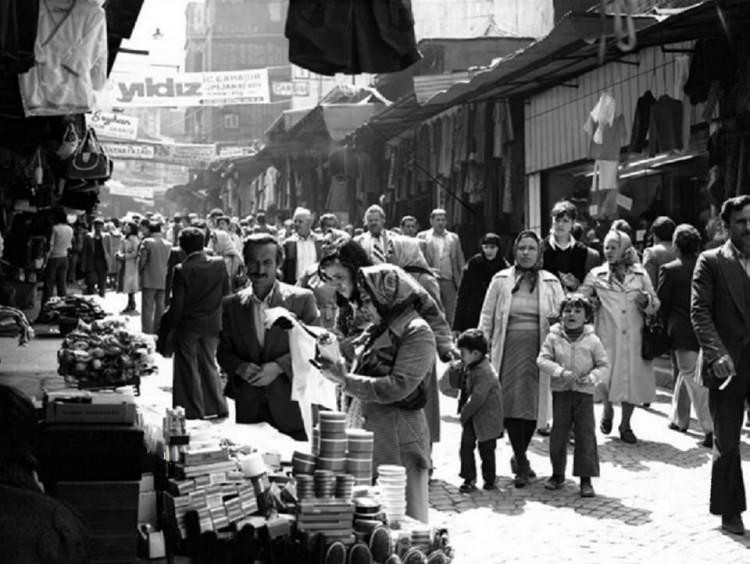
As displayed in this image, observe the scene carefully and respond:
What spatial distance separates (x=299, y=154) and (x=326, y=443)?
30230 mm

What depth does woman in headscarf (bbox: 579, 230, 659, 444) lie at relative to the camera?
1156 cm

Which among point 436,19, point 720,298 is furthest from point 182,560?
point 436,19

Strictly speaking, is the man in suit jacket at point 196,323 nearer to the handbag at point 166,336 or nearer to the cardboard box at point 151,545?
the handbag at point 166,336

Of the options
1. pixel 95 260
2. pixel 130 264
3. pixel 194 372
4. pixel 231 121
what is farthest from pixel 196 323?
pixel 231 121

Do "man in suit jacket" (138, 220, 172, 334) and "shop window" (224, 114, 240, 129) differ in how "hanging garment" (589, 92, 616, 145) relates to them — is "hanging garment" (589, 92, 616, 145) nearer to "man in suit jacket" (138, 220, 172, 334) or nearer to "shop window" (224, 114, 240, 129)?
"man in suit jacket" (138, 220, 172, 334)

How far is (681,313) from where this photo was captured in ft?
38.5

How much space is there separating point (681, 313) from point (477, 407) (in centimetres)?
341

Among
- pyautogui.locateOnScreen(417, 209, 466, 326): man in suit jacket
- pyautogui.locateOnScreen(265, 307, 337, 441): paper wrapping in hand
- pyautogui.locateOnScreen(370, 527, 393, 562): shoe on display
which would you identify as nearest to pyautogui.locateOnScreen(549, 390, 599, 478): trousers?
pyautogui.locateOnScreen(265, 307, 337, 441): paper wrapping in hand

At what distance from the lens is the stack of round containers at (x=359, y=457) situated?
506 cm

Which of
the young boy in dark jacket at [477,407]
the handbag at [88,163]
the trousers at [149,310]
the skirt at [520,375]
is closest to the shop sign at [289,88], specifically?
the trousers at [149,310]

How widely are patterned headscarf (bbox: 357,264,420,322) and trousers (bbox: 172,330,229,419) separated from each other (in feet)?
17.7

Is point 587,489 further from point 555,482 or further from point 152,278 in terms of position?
point 152,278

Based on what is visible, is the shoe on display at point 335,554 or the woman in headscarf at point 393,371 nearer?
the shoe on display at point 335,554

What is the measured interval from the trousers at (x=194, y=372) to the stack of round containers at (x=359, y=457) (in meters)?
6.21
